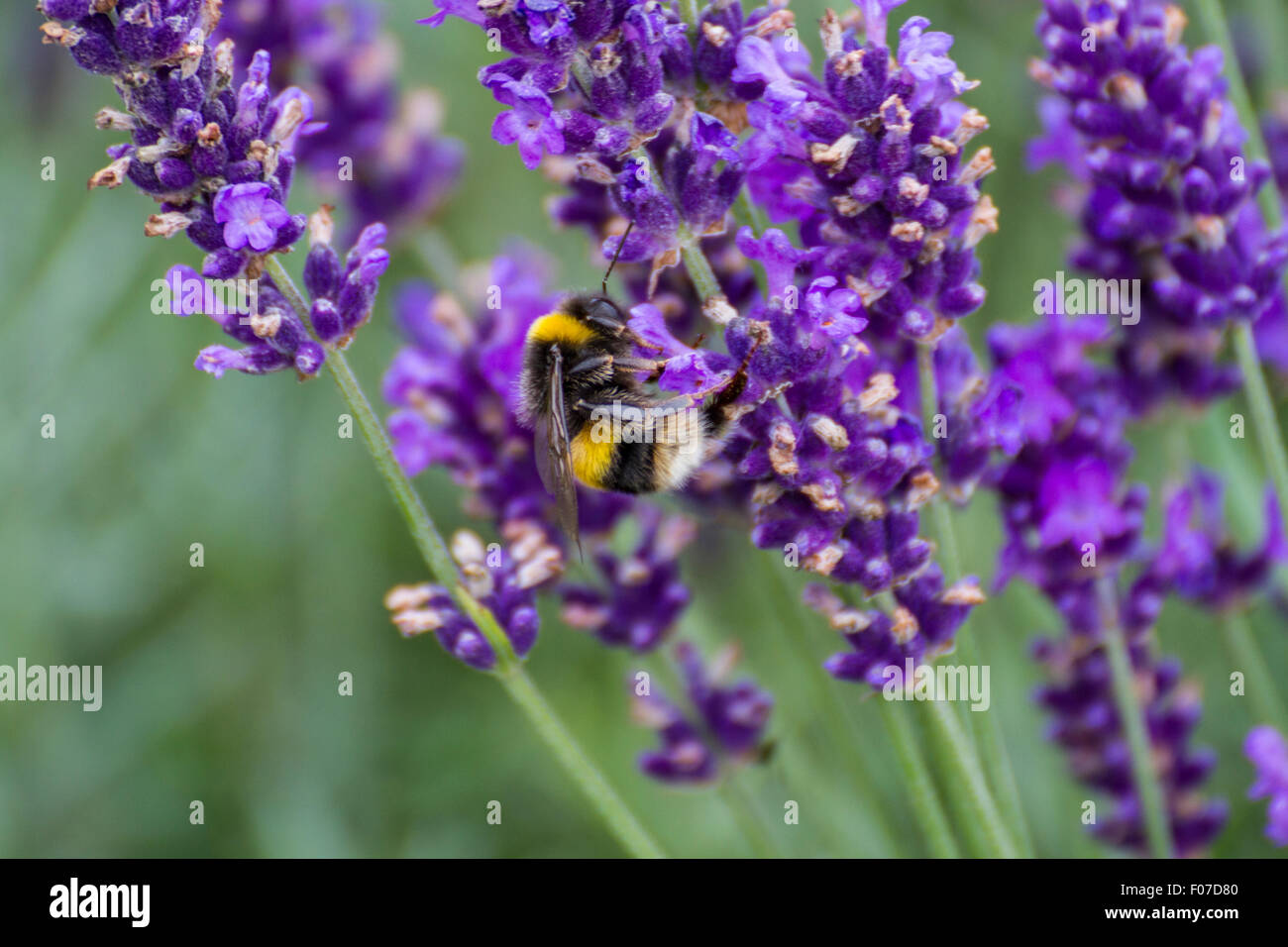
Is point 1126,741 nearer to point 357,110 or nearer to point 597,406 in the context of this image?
point 597,406

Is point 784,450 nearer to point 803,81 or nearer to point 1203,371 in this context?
point 803,81

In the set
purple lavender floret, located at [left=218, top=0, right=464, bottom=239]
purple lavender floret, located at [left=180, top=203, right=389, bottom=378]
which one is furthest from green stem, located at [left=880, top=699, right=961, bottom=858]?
purple lavender floret, located at [left=218, top=0, right=464, bottom=239]

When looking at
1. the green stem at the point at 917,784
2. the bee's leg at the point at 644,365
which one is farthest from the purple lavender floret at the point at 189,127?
the green stem at the point at 917,784

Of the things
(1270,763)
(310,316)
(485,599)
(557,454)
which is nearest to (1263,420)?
(1270,763)

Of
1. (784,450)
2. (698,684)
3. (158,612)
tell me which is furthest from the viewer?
(158,612)
